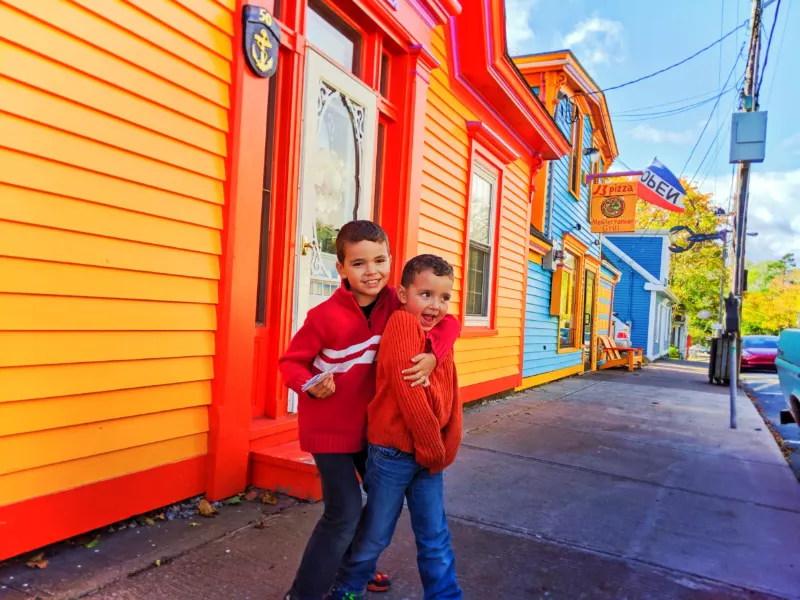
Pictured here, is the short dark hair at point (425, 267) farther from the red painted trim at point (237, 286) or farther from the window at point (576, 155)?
the window at point (576, 155)

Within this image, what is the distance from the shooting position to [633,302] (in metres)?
25.1

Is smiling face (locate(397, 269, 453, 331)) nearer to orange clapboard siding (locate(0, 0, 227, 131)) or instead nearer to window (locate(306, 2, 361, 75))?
orange clapboard siding (locate(0, 0, 227, 131))

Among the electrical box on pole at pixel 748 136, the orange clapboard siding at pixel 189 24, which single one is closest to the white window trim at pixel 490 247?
the electrical box on pole at pixel 748 136

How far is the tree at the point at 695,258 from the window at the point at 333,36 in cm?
3283

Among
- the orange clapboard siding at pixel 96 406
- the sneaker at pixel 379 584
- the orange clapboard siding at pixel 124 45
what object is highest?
the orange clapboard siding at pixel 124 45

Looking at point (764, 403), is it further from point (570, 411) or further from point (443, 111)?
point (443, 111)

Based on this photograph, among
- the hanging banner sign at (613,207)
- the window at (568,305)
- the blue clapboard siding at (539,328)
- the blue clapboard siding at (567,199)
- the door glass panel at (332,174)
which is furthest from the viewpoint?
the hanging banner sign at (613,207)

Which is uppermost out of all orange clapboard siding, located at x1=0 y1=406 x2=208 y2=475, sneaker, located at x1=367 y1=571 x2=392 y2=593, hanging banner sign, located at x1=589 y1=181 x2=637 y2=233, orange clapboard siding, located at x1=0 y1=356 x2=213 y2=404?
hanging banner sign, located at x1=589 y1=181 x2=637 y2=233

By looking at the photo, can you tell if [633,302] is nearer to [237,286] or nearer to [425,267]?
[237,286]

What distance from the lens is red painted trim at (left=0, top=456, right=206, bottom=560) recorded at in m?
2.34

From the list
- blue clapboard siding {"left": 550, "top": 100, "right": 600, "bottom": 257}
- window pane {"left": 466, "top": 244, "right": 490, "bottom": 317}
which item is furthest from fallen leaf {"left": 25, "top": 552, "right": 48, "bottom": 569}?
blue clapboard siding {"left": 550, "top": 100, "right": 600, "bottom": 257}

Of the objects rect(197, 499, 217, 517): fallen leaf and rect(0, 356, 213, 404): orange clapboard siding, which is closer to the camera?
rect(0, 356, 213, 404): orange clapboard siding

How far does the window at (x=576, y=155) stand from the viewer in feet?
40.6

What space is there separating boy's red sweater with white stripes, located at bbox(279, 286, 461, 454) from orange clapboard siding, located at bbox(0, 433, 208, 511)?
4.07 ft
